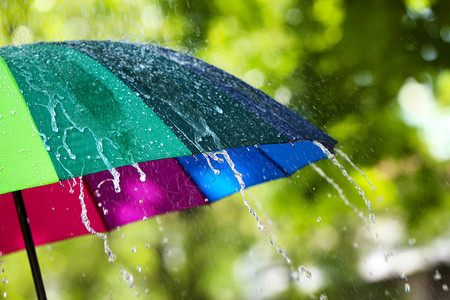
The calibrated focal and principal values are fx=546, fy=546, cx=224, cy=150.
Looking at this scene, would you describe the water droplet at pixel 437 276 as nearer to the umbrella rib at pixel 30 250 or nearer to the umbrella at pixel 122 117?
the umbrella at pixel 122 117

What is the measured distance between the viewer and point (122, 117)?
170 centimetres

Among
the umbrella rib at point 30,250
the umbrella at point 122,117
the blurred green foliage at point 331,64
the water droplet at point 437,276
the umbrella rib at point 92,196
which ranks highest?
the umbrella at point 122,117

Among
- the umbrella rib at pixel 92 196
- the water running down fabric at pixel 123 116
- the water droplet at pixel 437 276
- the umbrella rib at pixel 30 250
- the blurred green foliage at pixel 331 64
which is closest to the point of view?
the water running down fabric at pixel 123 116

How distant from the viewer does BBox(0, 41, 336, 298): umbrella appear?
1492mm

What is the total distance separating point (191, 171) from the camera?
9.91ft

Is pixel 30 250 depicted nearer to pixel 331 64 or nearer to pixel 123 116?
pixel 123 116

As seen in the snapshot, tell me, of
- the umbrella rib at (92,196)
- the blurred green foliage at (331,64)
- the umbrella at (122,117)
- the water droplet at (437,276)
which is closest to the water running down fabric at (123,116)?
the umbrella at (122,117)

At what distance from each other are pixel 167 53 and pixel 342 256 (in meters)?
7.48

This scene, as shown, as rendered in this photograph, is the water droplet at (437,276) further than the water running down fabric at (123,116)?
Yes

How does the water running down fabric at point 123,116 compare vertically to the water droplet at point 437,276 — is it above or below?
above

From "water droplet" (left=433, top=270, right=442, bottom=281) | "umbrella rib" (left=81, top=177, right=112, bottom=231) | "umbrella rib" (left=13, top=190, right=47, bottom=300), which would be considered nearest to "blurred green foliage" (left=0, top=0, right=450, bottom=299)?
"water droplet" (left=433, top=270, right=442, bottom=281)

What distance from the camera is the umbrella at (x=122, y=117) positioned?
1492 mm

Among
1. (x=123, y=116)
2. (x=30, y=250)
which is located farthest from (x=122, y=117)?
(x=30, y=250)

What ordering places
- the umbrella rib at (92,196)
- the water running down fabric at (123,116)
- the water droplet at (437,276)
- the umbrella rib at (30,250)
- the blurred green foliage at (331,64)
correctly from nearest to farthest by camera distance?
the water running down fabric at (123,116), the umbrella rib at (30,250), the umbrella rib at (92,196), the blurred green foliage at (331,64), the water droplet at (437,276)
